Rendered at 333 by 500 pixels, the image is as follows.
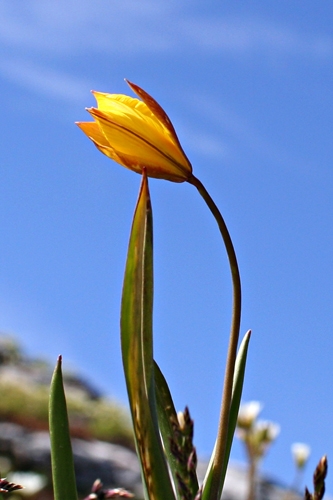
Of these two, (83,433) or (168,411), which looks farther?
(83,433)

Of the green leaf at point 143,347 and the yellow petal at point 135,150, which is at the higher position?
the yellow petal at point 135,150

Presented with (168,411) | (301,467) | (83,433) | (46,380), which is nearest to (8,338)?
(46,380)

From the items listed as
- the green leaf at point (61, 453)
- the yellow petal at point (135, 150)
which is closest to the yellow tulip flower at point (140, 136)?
the yellow petal at point (135, 150)

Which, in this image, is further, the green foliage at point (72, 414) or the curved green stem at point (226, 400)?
the green foliage at point (72, 414)

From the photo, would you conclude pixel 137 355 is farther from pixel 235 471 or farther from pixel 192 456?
pixel 235 471

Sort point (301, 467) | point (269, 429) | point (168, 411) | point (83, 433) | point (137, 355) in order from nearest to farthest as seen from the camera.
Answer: point (137, 355) → point (168, 411) → point (269, 429) → point (301, 467) → point (83, 433)

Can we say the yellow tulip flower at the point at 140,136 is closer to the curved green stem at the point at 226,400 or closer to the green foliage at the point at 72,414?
the curved green stem at the point at 226,400

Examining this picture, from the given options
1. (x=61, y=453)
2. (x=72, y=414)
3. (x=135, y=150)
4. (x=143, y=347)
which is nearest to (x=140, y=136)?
(x=135, y=150)
